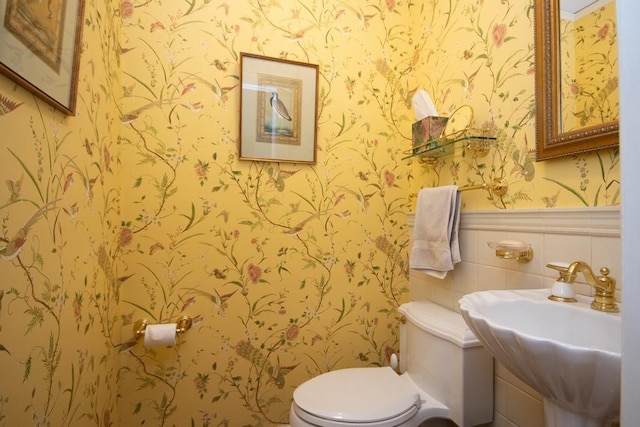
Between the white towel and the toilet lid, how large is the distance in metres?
0.44

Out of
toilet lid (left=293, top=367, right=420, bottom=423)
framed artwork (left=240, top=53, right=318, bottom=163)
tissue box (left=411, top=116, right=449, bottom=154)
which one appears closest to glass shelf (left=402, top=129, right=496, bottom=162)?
tissue box (left=411, top=116, right=449, bottom=154)

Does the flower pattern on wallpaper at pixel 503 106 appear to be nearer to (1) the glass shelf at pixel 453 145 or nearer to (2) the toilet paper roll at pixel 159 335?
(1) the glass shelf at pixel 453 145

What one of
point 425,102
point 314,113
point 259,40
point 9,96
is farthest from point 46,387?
point 425,102

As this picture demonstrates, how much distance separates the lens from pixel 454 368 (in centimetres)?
90

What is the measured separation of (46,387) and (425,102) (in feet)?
4.89

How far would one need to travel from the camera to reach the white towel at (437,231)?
1.09m

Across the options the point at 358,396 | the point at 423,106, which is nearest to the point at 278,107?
the point at 423,106

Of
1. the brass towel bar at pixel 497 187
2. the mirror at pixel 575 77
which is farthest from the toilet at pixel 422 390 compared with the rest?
the mirror at pixel 575 77

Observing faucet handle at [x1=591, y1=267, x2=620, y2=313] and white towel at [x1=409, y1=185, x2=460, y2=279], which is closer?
faucet handle at [x1=591, y1=267, x2=620, y2=313]

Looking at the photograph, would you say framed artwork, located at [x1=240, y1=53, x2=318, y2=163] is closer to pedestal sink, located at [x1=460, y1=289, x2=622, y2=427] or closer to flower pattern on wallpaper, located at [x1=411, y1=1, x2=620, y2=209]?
flower pattern on wallpaper, located at [x1=411, y1=1, x2=620, y2=209]

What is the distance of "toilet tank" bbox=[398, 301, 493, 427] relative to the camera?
878 mm

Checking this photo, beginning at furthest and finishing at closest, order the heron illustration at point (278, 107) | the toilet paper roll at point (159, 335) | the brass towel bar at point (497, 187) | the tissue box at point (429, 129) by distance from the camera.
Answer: the heron illustration at point (278, 107), the tissue box at point (429, 129), the toilet paper roll at point (159, 335), the brass towel bar at point (497, 187)

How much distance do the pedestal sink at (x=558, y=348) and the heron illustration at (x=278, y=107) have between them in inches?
40.6

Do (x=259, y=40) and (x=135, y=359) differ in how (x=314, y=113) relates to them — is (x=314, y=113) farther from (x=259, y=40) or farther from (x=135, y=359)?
(x=135, y=359)
